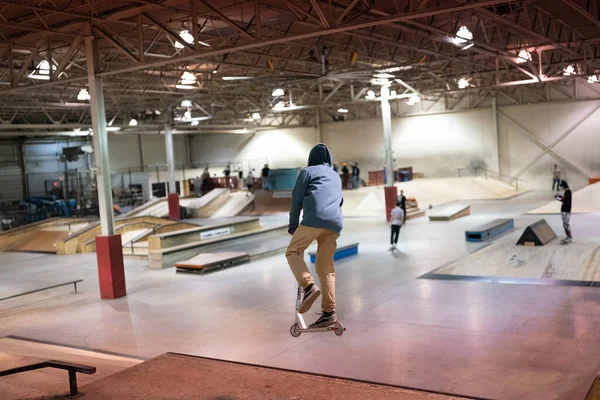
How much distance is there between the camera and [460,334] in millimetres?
9227

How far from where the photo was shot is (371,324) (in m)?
10.1

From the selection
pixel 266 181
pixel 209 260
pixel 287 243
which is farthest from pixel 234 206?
pixel 209 260

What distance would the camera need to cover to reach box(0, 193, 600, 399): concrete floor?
7.58m

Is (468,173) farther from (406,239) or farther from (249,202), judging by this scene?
(406,239)

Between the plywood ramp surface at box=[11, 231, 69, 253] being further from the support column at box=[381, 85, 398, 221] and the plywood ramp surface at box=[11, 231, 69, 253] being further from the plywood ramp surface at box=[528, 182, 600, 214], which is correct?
the plywood ramp surface at box=[528, 182, 600, 214]

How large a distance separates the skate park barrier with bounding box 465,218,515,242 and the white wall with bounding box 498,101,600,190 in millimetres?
19112

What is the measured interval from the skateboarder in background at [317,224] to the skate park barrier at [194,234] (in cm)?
1374

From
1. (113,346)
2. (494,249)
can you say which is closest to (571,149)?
(494,249)

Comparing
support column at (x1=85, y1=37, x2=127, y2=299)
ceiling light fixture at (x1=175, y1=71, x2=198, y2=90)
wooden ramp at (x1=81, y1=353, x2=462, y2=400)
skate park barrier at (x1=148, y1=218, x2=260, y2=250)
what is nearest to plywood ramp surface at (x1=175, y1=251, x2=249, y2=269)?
skate park barrier at (x1=148, y1=218, x2=260, y2=250)

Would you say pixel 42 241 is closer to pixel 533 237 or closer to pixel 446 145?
pixel 533 237

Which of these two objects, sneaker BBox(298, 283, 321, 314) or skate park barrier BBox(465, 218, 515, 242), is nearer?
sneaker BBox(298, 283, 321, 314)

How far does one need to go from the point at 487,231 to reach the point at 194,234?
9.95 metres

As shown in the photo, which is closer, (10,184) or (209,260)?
(209,260)

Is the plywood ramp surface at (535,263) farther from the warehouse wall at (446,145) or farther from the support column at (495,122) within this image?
the support column at (495,122)
